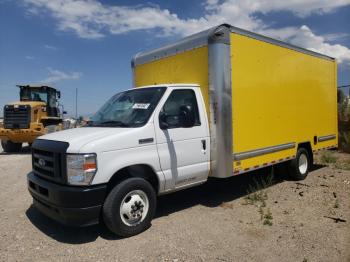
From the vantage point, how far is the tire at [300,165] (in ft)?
27.3

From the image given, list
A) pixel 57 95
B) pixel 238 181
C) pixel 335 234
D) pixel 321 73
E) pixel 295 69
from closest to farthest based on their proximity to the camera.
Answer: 1. pixel 335 234
2. pixel 295 69
3. pixel 238 181
4. pixel 321 73
5. pixel 57 95

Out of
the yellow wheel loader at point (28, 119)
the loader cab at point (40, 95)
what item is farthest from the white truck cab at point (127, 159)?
the loader cab at point (40, 95)

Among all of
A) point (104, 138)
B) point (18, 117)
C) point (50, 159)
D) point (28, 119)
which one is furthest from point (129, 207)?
point (18, 117)

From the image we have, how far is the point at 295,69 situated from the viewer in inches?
317

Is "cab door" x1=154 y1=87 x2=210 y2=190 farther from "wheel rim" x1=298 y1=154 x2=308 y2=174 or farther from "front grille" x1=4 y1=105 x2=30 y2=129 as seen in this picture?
"front grille" x1=4 y1=105 x2=30 y2=129

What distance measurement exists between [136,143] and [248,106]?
2570mm

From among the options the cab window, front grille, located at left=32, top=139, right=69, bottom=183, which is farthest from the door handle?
front grille, located at left=32, top=139, right=69, bottom=183

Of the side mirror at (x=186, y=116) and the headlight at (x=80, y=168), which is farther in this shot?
the side mirror at (x=186, y=116)

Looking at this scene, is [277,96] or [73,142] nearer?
[73,142]

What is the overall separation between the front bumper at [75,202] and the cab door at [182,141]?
4.02 feet

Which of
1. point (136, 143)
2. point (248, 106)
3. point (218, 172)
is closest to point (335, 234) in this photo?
point (218, 172)

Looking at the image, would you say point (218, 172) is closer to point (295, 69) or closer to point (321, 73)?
point (295, 69)

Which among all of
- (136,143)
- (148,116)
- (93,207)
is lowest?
(93,207)

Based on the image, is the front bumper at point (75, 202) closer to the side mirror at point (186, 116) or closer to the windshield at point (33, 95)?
the side mirror at point (186, 116)
